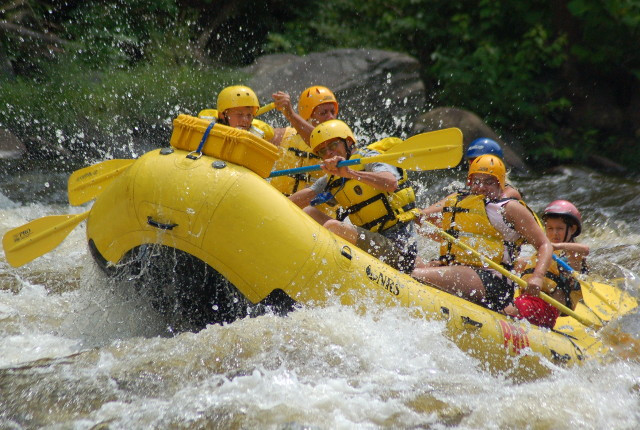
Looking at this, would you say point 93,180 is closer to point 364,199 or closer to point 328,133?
point 328,133

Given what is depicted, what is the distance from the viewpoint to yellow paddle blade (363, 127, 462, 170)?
4.32 m

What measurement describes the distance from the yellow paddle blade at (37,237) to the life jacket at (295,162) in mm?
1781

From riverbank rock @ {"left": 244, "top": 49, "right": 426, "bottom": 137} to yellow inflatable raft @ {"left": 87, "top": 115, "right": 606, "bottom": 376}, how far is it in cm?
625

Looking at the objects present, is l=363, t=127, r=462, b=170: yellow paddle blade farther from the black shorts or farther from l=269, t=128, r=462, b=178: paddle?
the black shorts

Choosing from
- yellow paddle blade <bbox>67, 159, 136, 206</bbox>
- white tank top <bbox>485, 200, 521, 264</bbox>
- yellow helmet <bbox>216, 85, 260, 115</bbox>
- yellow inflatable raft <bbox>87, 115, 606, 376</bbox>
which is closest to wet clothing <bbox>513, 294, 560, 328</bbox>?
white tank top <bbox>485, 200, 521, 264</bbox>

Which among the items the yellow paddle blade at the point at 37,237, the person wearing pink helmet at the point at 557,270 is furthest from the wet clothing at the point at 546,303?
the yellow paddle blade at the point at 37,237

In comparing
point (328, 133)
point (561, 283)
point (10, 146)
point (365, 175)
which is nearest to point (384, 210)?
point (365, 175)

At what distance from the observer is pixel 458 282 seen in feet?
14.8

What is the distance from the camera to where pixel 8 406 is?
10.3ft

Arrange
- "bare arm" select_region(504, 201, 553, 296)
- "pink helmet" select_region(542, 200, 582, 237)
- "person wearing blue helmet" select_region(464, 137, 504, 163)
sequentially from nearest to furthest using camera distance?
"bare arm" select_region(504, 201, 553, 296)
"pink helmet" select_region(542, 200, 582, 237)
"person wearing blue helmet" select_region(464, 137, 504, 163)

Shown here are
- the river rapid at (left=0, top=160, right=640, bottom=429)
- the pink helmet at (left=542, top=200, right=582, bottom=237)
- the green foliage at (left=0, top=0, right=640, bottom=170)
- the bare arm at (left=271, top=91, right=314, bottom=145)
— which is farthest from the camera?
the green foliage at (left=0, top=0, right=640, bottom=170)

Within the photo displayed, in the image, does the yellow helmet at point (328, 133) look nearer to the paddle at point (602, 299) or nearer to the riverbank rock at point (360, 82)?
the paddle at point (602, 299)

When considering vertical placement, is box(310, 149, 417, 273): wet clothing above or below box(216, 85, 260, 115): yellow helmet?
below

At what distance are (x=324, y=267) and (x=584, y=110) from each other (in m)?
8.98
